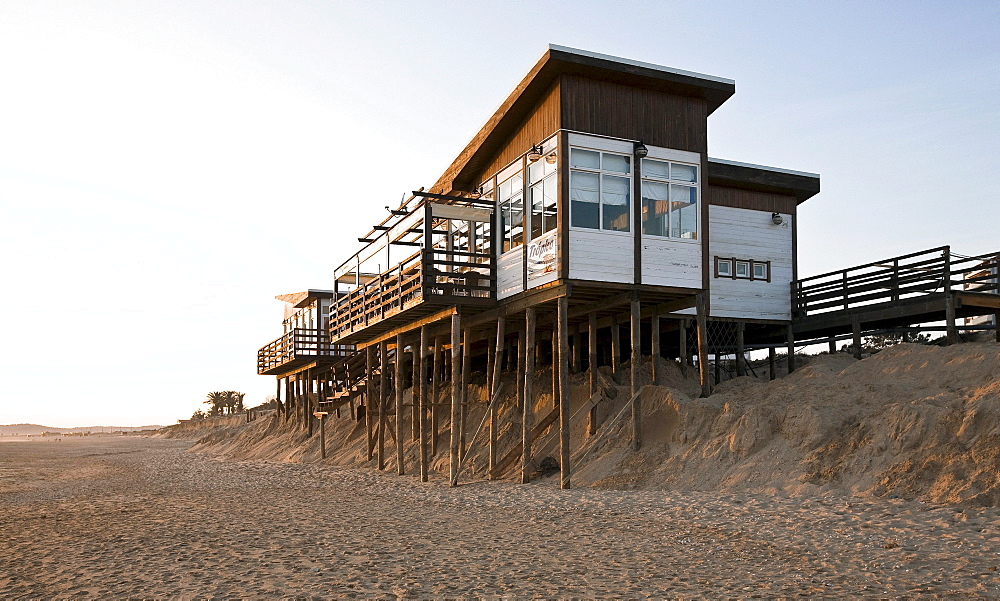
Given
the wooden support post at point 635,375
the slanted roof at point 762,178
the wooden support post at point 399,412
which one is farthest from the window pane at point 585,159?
the wooden support post at point 399,412

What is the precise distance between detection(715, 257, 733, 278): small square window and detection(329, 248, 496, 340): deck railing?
7.35m

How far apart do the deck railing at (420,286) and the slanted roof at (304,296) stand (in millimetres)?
14165

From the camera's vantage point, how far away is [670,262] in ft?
58.9

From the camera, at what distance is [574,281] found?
17.0 metres

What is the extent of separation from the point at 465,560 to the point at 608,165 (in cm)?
1020

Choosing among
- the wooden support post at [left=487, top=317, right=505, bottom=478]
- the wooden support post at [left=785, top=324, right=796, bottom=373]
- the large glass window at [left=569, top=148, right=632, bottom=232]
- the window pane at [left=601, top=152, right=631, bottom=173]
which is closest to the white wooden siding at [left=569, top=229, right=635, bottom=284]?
the large glass window at [left=569, top=148, right=632, bottom=232]

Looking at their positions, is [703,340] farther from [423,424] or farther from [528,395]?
[423,424]

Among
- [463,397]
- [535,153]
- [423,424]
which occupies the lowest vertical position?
[423,424]

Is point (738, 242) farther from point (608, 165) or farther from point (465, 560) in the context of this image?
point (465, 560)

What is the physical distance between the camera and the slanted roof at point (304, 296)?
40.6 m

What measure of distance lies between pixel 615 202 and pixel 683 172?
1.90 metres

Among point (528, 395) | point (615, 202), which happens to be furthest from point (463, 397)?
point (615, 202)

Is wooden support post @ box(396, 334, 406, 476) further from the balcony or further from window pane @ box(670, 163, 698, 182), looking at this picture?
the balcony

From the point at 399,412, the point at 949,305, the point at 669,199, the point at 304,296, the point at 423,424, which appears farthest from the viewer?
the point at 304,296
